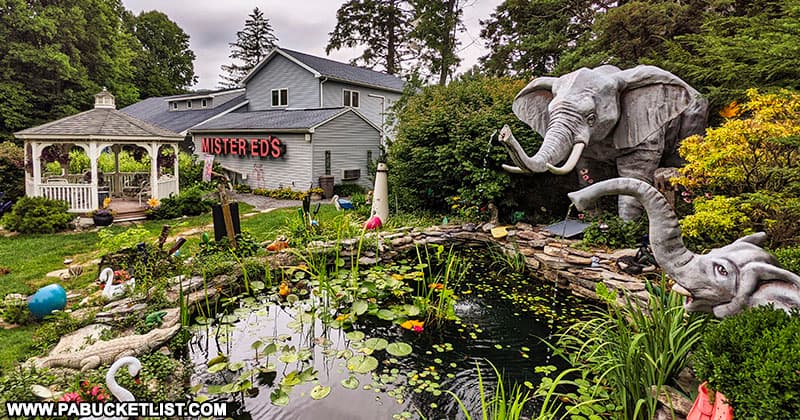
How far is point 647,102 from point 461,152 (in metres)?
3.32

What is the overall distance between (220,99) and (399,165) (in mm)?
16797

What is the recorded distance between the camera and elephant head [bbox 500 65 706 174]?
5215 mm

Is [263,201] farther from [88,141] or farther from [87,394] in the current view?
[87,394]

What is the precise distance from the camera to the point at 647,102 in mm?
5449

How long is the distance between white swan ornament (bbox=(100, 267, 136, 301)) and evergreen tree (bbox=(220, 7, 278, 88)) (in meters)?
34.8

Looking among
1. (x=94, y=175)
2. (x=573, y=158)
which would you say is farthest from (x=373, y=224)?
(x=94, y=175)

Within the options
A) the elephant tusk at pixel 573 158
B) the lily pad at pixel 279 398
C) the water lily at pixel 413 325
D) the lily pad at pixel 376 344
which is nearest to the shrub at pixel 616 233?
the elephant tusk at pixel 573 158

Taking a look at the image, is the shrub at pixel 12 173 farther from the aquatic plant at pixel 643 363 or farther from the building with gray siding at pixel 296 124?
the aquatic plant at pixel 643 363

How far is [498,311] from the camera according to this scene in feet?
15.7

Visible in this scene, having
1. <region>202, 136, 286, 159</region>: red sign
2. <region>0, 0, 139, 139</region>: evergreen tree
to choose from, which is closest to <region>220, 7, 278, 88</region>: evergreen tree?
<region>0, 0, 139, 139</region>: evergreen tree

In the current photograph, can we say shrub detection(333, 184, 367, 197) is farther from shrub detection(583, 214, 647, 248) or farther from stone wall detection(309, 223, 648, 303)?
shrub detection(583, 214, 647, 248)

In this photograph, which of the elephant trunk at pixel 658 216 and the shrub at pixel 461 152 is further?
the shrub at pixel 461 152

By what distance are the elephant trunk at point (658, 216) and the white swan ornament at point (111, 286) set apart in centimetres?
446

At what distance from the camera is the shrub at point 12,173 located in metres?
10.6
